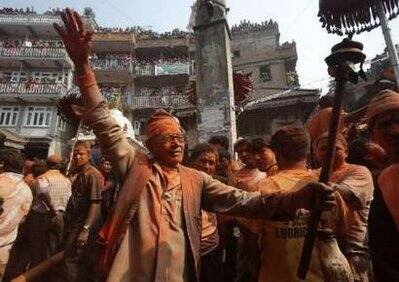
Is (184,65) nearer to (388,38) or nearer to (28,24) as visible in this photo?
(28,24)

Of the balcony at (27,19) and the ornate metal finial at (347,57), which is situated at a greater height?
the balcony at (27,19)

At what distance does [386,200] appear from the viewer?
2232 millimetres

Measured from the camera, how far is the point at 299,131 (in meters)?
3.01

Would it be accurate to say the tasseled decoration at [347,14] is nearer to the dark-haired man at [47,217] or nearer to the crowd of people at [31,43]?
the dark-haired man at [47,217]

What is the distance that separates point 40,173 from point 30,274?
4.33 meters

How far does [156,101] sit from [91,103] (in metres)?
27.7

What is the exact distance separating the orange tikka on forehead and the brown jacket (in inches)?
8.1

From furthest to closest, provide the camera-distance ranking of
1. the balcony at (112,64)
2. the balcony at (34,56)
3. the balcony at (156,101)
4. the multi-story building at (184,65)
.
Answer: the balcony at (112,64), the balcony at (34,56), the multi-story building at (184,65), the balcony at (156,101)

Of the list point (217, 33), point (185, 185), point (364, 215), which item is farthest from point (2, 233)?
point (217, 33)

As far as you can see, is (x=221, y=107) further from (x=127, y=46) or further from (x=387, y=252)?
(x=127, y=46)

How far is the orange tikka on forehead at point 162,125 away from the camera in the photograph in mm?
2895

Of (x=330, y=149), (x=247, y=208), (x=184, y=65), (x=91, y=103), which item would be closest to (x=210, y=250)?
(x=247, y=208)

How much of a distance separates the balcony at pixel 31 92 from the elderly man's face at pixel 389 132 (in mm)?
29184

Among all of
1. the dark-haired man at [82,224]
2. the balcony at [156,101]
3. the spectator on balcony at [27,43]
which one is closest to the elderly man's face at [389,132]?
the dark-haired man at [82,224]
